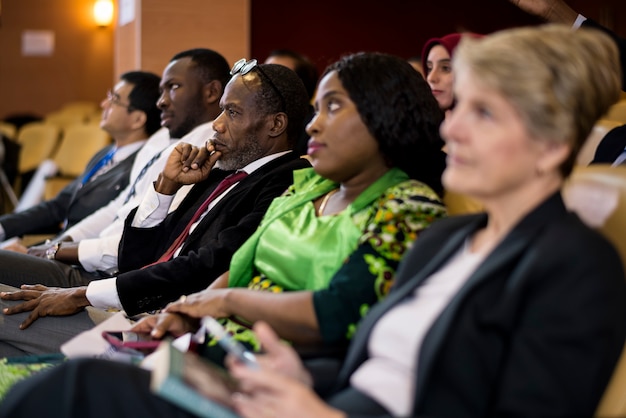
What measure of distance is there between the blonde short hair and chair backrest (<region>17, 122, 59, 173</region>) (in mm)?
7115

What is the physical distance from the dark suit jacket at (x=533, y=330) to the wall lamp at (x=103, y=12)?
11.2 meters

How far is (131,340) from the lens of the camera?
2.20 metres

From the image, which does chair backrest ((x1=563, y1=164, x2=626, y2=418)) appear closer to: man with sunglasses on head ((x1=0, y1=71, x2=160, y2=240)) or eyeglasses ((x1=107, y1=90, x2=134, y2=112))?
man with sunglasses on head ((x1=0, y1=71, x2=160, y2=240))

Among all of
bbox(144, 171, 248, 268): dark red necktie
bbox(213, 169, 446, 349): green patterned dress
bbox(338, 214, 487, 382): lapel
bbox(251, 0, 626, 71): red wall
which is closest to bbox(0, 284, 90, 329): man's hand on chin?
bbox(144, 171, 248, 268): dark red necktie

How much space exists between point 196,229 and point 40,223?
2.06 m

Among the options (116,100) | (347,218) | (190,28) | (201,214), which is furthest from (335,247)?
(190,28)

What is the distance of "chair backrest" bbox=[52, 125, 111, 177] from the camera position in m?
7.00

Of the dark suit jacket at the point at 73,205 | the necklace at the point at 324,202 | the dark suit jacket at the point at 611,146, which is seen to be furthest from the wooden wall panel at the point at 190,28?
the dark suit jacket at the point at 611,146

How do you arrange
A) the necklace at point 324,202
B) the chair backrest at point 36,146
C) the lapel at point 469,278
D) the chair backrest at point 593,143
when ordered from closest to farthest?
the lapel at point 469,278 → the necklace at point 324,202 → the chair backrest at point 593,143 → the chair backrest at point 36,146

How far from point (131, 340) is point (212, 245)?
45 cm

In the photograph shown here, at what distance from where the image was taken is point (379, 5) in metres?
6.36

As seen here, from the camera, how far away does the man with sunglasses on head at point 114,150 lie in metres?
4.24

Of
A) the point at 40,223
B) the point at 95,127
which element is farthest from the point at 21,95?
the point at 40,223

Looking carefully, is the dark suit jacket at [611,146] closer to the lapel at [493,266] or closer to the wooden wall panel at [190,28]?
the lapel at [493,266]
